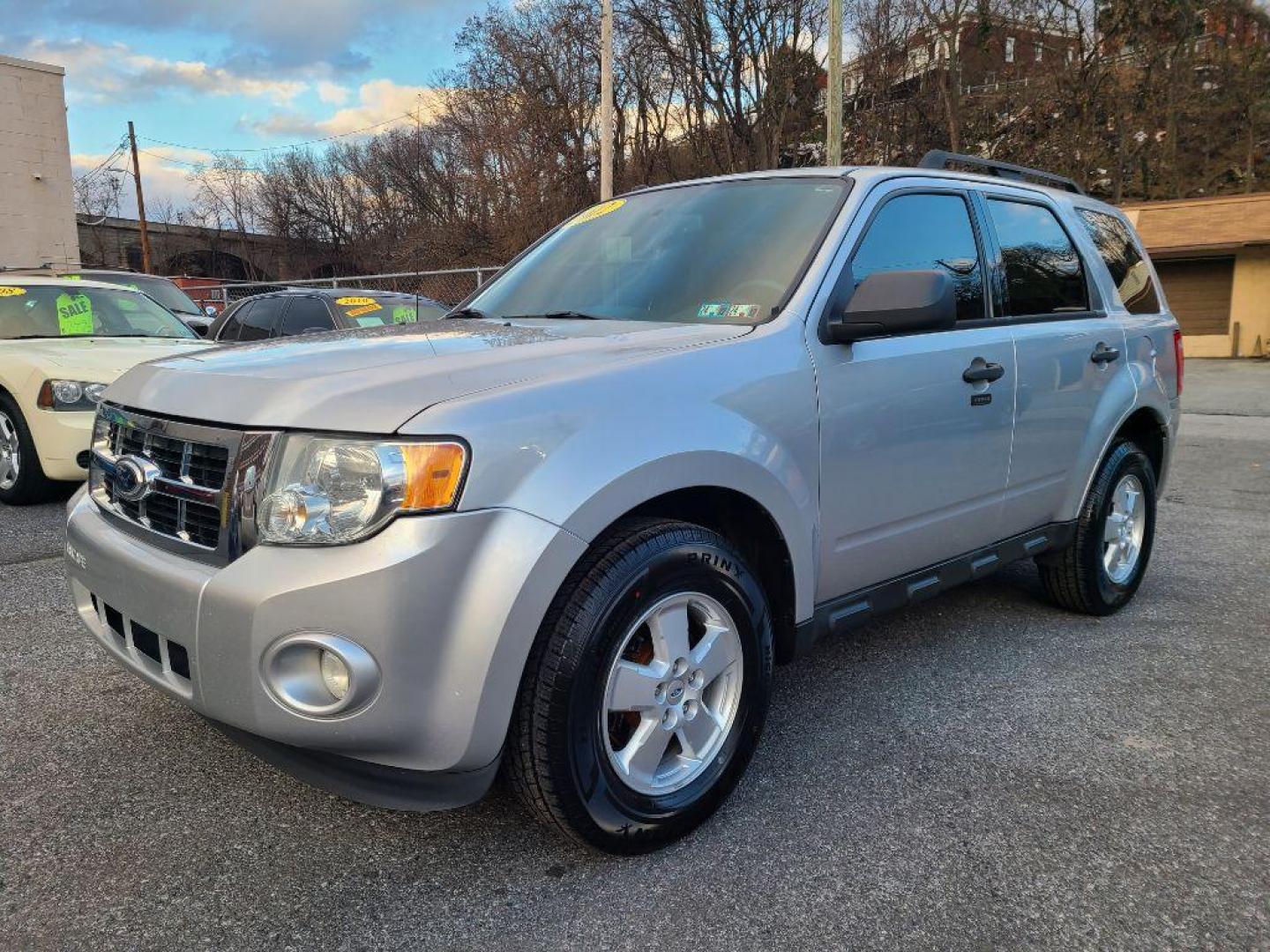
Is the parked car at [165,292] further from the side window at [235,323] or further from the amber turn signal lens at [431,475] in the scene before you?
the amber turn signal lens at [431,475]

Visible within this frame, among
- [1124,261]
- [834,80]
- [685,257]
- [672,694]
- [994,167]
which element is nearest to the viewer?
[672,694]

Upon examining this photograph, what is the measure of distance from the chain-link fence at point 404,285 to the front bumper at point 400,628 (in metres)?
14.3

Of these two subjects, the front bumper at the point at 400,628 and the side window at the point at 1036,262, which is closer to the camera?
the front bumper at the point at 400,628

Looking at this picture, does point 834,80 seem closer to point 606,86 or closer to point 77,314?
point 606,86

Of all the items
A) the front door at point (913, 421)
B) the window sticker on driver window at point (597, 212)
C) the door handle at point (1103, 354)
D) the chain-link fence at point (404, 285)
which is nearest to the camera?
the front door at point (913, 421)

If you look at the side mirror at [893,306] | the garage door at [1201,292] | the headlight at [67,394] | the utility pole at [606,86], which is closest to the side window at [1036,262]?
the side mirror at [893,306]

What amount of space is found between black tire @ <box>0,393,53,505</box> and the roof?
22532 millimetres

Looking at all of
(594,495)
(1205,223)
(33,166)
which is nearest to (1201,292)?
(1205,223)

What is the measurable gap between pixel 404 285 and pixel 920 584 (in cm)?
2062

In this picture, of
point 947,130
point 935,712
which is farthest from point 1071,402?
point 947,130

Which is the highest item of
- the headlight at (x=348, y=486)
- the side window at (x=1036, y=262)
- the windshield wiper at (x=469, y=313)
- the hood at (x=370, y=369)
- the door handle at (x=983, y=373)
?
the side window at (x=1036, y=262)

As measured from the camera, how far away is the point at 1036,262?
3.88 meters

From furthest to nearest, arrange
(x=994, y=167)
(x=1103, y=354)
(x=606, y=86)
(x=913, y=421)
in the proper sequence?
(x=606, y=86)
(x=994, y=167)
(x=1103, y=354)
(x=913, y=421)

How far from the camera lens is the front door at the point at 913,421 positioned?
9.29ft
